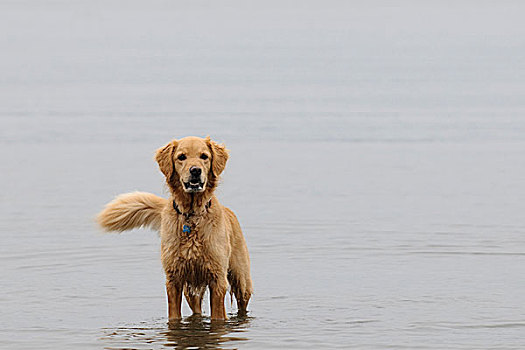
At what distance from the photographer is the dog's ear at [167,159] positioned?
8.24m

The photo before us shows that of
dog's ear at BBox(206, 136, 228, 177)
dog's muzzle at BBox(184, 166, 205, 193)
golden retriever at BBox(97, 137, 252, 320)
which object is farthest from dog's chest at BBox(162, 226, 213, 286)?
dog's ear at BBox(206, 136, 228, 177)

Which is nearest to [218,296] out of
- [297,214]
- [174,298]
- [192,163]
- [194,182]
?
[174,298]

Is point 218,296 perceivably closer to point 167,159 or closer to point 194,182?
point 194,182

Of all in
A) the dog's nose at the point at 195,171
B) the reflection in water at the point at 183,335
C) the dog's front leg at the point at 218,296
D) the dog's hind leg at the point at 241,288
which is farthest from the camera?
the dog's hind leg at the point at 241,288

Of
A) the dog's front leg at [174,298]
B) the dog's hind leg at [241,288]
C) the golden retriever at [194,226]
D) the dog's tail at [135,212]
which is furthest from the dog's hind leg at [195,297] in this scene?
the dog's tail at [135,212]

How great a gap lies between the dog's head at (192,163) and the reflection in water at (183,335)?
1.14m

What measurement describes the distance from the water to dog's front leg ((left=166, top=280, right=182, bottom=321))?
14 cm

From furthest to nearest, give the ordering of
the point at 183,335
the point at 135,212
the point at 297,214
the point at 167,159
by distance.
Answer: the point at 297,214, the point at 135,212, the point at 183,335, the point at 167,159

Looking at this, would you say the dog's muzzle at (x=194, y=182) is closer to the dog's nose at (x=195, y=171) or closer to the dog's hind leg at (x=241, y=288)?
the dog's nose at (x=195, y=171)

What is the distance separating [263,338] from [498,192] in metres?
8.75

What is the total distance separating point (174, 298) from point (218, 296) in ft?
1.12

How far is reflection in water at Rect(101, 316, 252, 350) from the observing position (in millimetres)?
8164

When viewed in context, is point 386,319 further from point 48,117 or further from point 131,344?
point 48,117

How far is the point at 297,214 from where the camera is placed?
1455 cm
